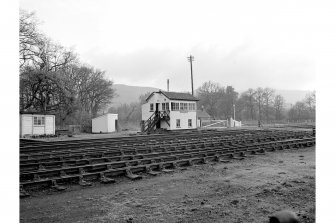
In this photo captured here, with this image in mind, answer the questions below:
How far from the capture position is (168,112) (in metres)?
33.0

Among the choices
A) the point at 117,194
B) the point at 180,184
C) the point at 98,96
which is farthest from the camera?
the point at 98,96

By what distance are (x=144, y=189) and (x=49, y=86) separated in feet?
97.8

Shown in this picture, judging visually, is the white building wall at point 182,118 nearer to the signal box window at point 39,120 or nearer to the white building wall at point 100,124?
the white building wall at point 100,124

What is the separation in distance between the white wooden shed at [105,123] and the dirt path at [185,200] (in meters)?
30.0

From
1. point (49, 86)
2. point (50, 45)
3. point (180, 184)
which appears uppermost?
point (50, 45)

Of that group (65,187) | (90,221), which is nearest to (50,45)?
(65,187)

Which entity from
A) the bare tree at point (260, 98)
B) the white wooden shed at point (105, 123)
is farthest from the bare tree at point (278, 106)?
the white wooden shed at point (105, 123)

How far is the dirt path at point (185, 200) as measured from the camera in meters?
4.95

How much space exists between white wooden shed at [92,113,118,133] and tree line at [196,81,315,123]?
34623mm

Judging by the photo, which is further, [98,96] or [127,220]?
[98,96]

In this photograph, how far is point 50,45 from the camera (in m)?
34.6

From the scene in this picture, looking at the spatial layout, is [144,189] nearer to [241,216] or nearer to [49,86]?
[241,216]

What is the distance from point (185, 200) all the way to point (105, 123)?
3301 cm

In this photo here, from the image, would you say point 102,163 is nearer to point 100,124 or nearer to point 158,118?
point 158,118
